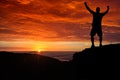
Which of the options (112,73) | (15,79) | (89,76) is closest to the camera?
(112,73)

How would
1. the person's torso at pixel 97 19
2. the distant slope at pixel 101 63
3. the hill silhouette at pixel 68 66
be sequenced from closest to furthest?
the distant slope at pixel 101 63 < the hill silhouette at pixel 68 66 < the person's torso at pixel 97 19

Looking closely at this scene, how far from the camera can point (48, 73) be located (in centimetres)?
2669

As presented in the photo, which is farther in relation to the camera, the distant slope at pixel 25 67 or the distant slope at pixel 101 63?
the distant slope at pixel 25 67

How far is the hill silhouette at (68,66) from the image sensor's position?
1845 cm

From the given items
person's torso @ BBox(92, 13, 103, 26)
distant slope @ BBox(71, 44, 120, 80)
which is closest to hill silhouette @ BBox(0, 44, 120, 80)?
distant slope @ BBox(71, 44, 120, 80)

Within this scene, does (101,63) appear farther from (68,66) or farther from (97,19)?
(68,66)

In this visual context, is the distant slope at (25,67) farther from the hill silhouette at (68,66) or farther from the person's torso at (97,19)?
the person's torso at (97,19)

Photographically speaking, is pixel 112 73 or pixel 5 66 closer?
pixel 112 73

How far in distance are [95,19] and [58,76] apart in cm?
946

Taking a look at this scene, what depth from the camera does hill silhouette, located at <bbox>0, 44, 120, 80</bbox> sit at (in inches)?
727

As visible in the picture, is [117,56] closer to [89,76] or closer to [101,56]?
[101,56]

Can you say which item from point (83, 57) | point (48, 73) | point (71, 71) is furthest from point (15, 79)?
point (83, 57)

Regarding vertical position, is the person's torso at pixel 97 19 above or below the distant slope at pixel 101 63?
above

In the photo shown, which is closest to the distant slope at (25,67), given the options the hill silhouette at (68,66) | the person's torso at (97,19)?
the hill silhouette at (68,66)
